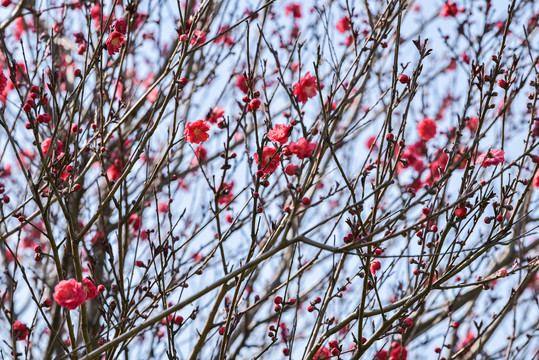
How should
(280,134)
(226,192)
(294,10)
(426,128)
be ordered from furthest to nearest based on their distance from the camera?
(294,10) → (426,128) → (226,192) → (280,134)

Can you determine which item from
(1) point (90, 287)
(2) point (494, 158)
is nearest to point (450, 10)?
(2) point (494, 158)

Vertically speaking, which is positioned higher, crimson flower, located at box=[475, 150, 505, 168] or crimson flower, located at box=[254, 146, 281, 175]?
crimson flower, located at box=[254, 146, 281, 175]

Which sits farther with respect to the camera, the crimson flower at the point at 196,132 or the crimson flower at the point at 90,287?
the crimson flower at the point at 196,132

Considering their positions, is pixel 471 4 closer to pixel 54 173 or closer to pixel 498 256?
pixel 498 256

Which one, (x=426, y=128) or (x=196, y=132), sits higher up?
(x=426, y=128)

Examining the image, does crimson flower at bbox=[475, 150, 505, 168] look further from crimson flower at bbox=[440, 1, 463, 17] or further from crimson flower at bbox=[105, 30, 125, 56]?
crimson flower at bbox=[440, 1, 463, 17]

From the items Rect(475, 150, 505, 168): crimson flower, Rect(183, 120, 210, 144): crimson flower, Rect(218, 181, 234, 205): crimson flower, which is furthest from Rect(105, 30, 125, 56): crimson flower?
Rect(475, 150, 505, 168): crimson flower

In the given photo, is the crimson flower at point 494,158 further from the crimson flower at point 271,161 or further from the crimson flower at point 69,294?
the crimson flower at point 69,294

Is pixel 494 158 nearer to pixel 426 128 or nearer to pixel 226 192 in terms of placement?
pixel 226 192

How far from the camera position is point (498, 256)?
4699 mm

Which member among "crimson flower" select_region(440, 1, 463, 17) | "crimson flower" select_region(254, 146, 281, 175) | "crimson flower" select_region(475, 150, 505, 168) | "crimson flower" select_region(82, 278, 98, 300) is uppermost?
"crimson flower" select_region(440, 1, 463, 17)

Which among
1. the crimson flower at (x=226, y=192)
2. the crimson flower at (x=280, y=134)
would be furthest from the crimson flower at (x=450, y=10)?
the crimson flower at (x=280, y=134)

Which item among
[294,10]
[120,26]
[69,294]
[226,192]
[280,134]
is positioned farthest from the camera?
[294,10]

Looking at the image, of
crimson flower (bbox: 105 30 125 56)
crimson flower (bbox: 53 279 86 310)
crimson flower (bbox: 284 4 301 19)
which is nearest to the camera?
crimson flower (bbox: 53 279 86 310)
